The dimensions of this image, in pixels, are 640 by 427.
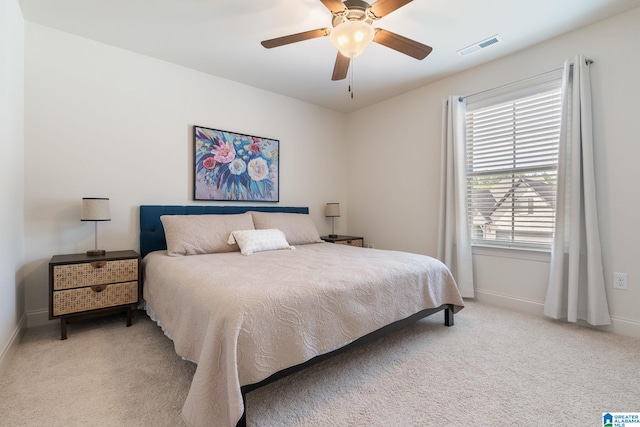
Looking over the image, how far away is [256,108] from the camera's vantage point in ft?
12.8

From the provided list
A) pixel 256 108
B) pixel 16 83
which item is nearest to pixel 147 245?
pixel 16 83

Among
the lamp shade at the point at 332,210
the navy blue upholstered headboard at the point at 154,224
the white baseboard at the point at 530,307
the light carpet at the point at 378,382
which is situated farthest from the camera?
the lamp shade at the point at 332,210

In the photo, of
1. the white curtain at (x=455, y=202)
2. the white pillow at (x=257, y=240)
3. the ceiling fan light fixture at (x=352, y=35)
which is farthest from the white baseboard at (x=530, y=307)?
the ceiling fan light fixture at (x=352, y=35)

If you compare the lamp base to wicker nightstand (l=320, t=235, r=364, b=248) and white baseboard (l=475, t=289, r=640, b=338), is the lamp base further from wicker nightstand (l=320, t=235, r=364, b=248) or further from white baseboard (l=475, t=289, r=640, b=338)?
white baseboard (l=475, t=289, r=640, b=338)

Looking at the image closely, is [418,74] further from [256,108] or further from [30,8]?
[30,8]

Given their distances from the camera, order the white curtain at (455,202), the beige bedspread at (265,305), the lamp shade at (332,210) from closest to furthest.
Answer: the beige bedspread at (265,305) < the white curtain at (455,202) < the lamp shade at (332,210)

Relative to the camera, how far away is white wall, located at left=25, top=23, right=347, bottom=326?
2609 millimetres

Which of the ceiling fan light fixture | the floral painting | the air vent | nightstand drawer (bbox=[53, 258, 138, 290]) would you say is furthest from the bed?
the air vent

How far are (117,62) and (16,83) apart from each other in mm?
892

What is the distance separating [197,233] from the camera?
2.83 metres

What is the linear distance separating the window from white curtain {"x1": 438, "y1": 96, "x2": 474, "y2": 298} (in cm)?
12

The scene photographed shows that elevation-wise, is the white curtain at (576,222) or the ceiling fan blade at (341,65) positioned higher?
the ceiling fan blade at (341,65)

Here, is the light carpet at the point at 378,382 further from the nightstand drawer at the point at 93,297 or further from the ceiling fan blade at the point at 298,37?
the ceiling fan blade at the point at 298,37

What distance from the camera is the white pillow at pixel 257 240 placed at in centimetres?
284
